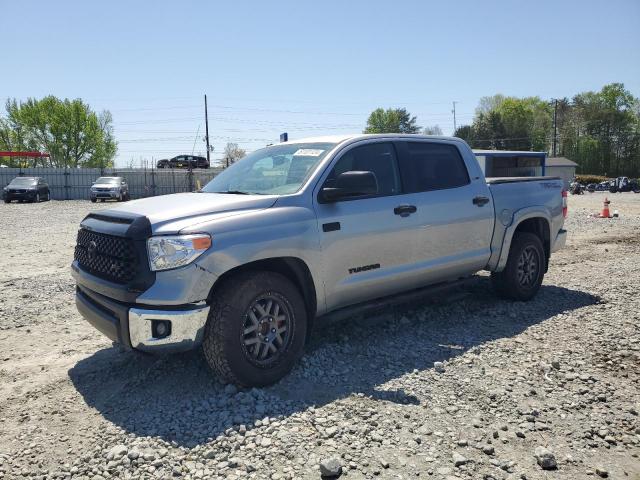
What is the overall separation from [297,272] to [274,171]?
3.65 feet

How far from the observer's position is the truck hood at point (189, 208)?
378cm

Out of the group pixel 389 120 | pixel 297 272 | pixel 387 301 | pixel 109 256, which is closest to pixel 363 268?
pixel 387 301

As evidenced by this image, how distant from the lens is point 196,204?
13.6ft

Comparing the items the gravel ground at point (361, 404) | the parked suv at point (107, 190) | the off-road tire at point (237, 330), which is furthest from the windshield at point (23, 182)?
the off-road tire at point (237, 330)

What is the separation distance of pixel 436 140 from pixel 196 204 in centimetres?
283

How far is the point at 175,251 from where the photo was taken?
3660mm

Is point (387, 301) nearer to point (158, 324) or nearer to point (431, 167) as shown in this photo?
point (431, 167)

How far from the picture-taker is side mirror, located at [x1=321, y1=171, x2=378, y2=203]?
4277mm

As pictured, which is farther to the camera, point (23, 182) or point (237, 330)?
point (23, 182)

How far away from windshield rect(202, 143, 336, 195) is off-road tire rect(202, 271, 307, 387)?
88 centimetres

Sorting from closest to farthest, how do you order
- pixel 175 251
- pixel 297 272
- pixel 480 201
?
1. pixel 175 251
2. pixel 297 272
3. pixel 480 201

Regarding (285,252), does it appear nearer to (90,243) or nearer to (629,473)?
(90,243)

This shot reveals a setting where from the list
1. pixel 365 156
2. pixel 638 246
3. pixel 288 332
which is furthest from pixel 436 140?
pixel 638 246

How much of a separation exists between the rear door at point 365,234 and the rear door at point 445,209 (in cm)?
18
